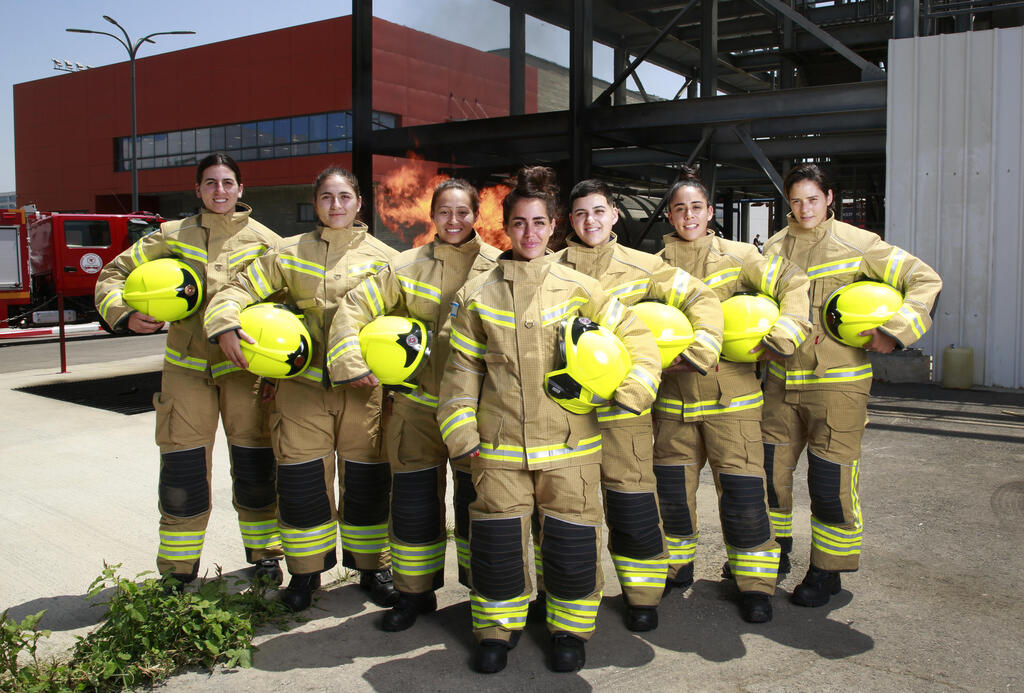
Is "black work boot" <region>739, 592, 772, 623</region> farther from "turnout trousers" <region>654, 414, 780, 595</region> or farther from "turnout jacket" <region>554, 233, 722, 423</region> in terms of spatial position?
"turnout jacket" <region>554, 233, 722, 423</region>

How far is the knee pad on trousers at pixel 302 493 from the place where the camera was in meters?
3.82

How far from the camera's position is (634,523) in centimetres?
355

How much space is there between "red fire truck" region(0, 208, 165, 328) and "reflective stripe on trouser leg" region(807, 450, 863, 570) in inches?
702

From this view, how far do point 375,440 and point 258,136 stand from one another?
100 ft

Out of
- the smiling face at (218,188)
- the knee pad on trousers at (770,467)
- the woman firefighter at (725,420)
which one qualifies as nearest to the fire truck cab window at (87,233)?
the smiling face at (218,188)

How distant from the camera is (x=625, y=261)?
378cm

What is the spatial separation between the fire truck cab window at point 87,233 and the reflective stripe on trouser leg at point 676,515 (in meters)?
18.4

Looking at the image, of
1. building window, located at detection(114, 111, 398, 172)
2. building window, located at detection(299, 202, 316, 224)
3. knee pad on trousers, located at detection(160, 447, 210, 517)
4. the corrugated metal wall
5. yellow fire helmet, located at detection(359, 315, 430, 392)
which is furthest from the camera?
building window, located at detection(299, 202, 316, 224)

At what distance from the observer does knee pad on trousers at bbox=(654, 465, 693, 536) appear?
389cm

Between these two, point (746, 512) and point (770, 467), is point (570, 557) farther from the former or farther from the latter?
point (770, 467)

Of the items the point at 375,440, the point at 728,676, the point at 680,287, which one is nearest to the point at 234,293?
the point at 375,440

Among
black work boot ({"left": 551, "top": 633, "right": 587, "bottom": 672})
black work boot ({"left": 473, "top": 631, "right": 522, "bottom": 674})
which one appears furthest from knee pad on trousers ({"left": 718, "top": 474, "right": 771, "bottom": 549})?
black work boot ({"left": 473, "top": 631, "right": 522, "bottom": 674})

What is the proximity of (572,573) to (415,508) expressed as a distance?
83 centimetres

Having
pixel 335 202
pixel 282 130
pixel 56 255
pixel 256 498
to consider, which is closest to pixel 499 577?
pixel 256 498
